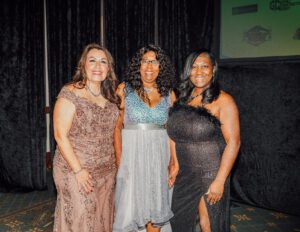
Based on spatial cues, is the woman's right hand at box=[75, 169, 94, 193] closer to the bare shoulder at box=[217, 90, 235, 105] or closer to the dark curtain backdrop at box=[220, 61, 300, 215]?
the bare shoulder at box=[217, 90, 235, 105]

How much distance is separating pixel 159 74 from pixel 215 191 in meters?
1.09

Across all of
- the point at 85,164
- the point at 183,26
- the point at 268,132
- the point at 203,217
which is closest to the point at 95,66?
the point at 85,164

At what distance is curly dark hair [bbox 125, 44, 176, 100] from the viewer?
105 inches

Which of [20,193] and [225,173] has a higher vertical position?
[225,173]

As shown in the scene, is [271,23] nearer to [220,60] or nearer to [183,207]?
[220,60]

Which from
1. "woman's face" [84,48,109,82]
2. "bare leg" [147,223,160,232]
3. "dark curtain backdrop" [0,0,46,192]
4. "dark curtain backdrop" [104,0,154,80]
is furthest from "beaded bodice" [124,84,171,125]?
"dark curtain backdrop" [0,0,46,192]

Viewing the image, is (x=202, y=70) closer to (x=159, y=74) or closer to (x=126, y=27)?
(x=159, y=74)

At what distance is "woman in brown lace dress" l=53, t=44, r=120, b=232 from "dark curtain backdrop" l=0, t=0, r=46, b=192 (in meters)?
2.84

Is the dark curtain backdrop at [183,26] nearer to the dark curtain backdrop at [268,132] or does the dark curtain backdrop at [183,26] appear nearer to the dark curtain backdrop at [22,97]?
the dark curtain backdrop at [268,132]

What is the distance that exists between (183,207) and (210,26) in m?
2.51

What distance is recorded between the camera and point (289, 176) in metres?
3.97

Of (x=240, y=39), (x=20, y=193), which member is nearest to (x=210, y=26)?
(x=240, y=39)

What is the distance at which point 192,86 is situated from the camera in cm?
255

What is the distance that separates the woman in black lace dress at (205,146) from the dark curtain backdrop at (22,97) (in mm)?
3167
